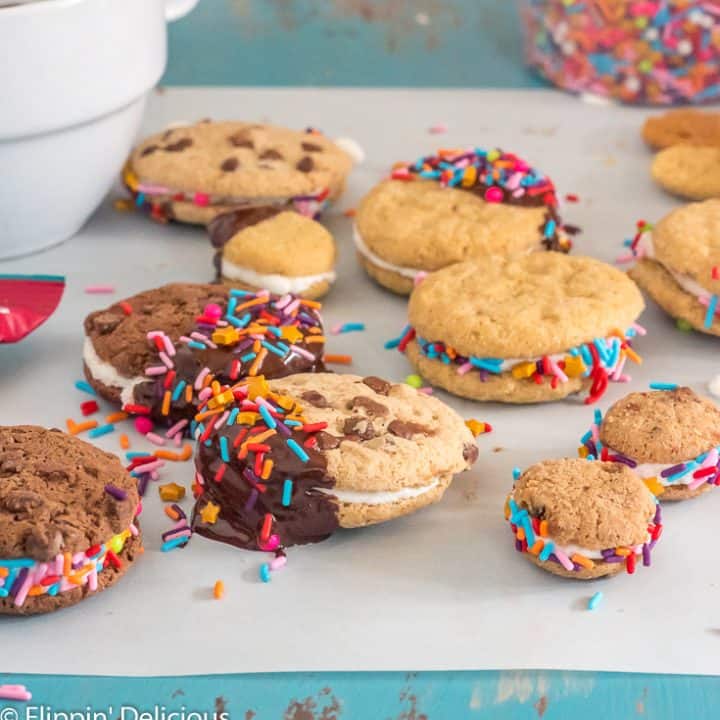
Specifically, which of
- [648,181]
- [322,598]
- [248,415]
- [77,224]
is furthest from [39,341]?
[648,181]

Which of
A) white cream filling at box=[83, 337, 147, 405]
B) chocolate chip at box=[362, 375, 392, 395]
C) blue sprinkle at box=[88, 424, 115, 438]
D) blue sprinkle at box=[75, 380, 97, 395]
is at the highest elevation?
chocolate chip at box=[362, 375, 392, 395]

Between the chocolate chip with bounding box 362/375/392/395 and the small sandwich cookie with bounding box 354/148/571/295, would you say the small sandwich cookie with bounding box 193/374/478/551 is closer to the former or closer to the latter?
the chocolate chip with bounding box 362/375/392/395

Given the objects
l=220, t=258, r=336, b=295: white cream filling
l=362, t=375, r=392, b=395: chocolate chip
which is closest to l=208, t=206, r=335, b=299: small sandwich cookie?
l=220, t=258, r=336, b=295: white cream filling

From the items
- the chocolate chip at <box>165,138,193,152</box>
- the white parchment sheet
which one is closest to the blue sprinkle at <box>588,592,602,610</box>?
the white parchment sheet

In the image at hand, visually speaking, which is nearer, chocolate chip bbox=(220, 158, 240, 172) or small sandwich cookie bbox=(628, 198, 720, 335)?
small sandwich cookie bbox=(628, 198, 720, 335)

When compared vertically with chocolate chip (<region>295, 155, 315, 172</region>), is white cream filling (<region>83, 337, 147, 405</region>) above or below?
below

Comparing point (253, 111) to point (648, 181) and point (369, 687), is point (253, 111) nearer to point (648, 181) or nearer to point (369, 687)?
point (648, 181)

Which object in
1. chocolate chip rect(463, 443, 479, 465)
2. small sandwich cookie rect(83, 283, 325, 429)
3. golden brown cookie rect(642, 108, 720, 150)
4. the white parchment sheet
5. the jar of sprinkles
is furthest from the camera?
the jar of sprinkles

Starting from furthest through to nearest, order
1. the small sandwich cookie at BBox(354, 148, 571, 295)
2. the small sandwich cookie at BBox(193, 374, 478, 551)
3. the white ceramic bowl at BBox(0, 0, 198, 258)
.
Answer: the small sandwich cookie at BBox(354, 148, 571, 295) < the white ceramic bowl at BBox(0, 0, 198, 258) < the small sandwich cookie at BBox(193, 374, 478, 551)
